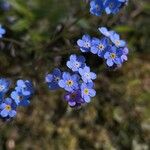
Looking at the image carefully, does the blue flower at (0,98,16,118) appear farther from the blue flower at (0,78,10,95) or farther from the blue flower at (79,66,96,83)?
the blue flower at (79,66,96,83)

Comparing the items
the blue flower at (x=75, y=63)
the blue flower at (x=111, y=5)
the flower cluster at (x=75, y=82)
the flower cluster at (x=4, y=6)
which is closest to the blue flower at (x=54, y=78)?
the flower cluster at (x=75, y=82)

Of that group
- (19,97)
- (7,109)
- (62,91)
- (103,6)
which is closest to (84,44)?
(103,6)

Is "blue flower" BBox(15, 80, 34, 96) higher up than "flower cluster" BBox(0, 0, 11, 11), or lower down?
lower down

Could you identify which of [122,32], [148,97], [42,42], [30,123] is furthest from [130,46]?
[30,123]

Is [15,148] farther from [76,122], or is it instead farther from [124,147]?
[124,147]

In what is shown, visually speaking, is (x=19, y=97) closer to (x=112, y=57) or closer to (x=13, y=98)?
(x=13, y=98)

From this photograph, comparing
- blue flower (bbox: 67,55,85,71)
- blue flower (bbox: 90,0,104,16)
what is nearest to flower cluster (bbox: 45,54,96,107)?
blue flower (bbox: 67,55,85,71)
